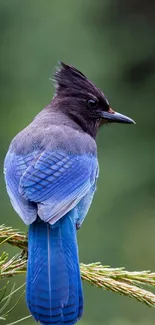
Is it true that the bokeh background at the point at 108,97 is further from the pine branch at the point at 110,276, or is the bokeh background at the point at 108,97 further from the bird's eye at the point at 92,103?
the pine branch at the point at 110,276

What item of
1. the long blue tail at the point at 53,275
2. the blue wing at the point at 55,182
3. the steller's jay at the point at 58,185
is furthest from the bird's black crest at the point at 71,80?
the long blue tail at the point at 53,275

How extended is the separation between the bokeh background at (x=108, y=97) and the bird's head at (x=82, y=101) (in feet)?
3.29

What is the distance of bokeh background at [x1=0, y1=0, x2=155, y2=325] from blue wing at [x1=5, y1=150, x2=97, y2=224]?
124cm

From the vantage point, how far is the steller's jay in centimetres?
379

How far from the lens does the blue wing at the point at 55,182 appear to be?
4.14 metres

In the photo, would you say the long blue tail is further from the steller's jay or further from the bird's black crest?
the bird's black crest

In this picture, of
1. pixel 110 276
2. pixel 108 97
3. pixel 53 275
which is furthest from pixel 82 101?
pixel 108 97

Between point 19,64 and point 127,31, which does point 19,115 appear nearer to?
point 19,64

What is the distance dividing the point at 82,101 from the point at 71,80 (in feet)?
0.37

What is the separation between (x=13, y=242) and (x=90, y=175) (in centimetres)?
53

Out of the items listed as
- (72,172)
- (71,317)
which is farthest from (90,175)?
(71,317)

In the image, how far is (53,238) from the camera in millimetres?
4062

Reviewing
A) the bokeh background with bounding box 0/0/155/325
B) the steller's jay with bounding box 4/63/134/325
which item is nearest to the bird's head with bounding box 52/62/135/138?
the steller's jay with bounding box 4/63/134/325

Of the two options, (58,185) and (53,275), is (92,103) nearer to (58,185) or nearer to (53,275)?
(58,185)
